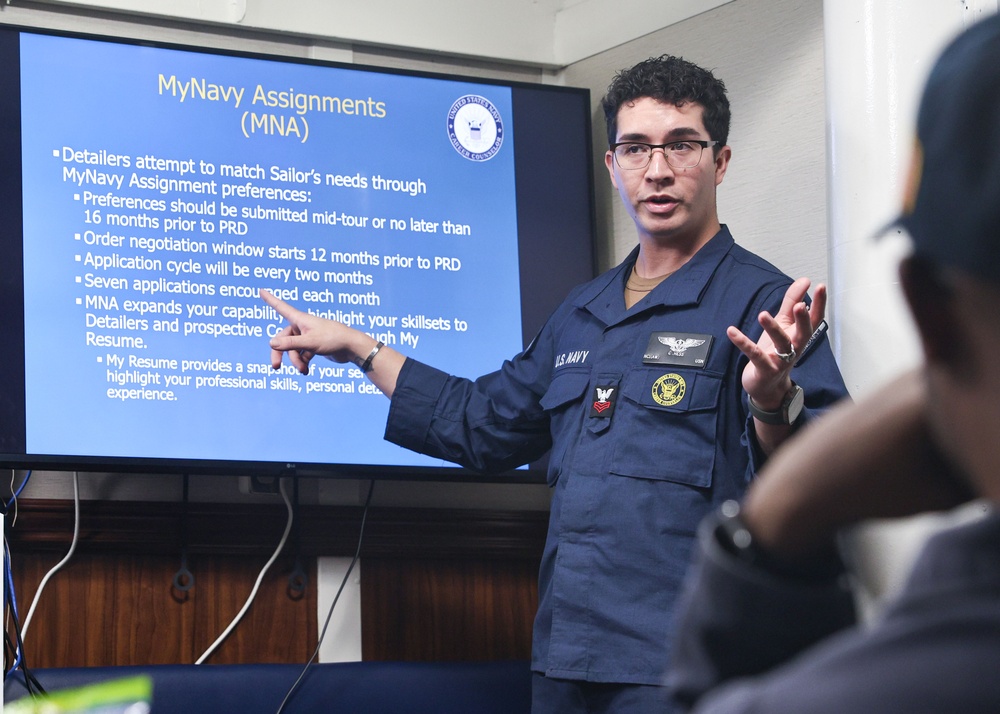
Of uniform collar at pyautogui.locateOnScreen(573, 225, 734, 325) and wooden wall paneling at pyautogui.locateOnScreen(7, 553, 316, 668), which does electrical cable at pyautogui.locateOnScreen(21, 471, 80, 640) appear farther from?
uniform collar at pyautogui.locateOnScreen(573, 225, 734, 325)

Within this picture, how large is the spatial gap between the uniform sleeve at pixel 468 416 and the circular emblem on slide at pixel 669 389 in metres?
0.34

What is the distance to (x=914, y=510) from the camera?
516 millimetres

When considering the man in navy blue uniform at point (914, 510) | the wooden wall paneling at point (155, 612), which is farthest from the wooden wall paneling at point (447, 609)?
the man in navy blue uniform at point (914, 510)

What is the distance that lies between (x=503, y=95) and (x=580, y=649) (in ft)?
5.03

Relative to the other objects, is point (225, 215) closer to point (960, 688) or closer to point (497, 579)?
point (497, 579)

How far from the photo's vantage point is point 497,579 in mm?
2924

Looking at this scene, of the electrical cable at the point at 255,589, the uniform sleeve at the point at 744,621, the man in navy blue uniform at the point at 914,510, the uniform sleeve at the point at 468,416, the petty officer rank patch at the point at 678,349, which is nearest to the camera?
the man in navy blue uniform at the point at 914,510

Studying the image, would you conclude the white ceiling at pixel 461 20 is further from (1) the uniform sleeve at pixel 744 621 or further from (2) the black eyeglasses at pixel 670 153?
(1) the uniform sleeve at pixel 744 621

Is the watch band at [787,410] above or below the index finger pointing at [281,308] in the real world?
below

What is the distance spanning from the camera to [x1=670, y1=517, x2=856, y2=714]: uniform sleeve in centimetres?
53

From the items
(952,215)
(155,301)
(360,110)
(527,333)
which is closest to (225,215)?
(155,301)

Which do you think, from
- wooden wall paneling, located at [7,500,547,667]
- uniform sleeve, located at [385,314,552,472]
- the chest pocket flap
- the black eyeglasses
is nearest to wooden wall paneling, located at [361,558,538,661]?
wooden wall paneling, located at [7,500,547,667]

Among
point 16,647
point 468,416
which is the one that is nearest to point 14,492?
point 16,647

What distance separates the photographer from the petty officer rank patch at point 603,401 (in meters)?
2.04
